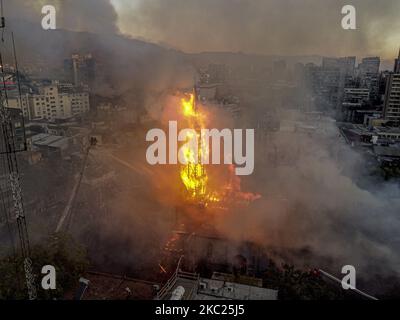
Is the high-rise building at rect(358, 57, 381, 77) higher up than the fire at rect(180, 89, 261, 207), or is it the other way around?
the high-rise building at rect(358, 57, 381, 77)

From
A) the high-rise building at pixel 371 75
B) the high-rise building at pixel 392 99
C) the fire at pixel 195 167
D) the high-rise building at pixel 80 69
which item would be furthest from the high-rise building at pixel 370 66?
the fire at pixel 195 167

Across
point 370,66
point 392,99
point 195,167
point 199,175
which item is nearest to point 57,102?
point 195,167

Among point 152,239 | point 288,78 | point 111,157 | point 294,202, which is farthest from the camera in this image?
point 288,78

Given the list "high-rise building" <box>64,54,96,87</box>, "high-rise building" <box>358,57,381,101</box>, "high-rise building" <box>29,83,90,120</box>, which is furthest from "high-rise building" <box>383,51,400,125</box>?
"high-rise building" <box>29,83,90,120</box>

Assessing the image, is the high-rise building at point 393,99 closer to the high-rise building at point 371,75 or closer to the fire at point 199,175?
the high-rise building at point 371,75

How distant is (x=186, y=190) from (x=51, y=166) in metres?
6.52

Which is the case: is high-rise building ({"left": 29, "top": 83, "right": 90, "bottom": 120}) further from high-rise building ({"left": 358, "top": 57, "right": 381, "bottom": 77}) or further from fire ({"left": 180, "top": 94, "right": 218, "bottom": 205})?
high-rise building ({"left": 358, "top": 57, "right": 381, "bottom": 77})

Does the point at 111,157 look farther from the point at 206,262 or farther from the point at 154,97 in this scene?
the point at 206,262

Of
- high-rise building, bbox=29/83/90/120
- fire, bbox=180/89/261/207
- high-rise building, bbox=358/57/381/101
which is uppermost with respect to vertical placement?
high-rise building, bbox=358/57/381/101

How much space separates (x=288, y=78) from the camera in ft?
82.9

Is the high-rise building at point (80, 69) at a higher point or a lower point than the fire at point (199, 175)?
higher

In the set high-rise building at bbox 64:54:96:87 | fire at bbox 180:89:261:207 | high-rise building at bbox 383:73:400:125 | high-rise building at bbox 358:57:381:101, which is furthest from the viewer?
high-rise building at bbox 358:57:381:101

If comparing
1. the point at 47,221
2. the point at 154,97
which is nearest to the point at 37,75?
the point at 154,97

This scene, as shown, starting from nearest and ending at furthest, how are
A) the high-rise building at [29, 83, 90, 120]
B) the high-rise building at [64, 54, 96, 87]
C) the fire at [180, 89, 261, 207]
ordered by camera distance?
the fire at [180, 89, 261, 207]
the high-rise building at [29, 83, 90, 120]
the high-rise building at [64, 54, 96, 87]
